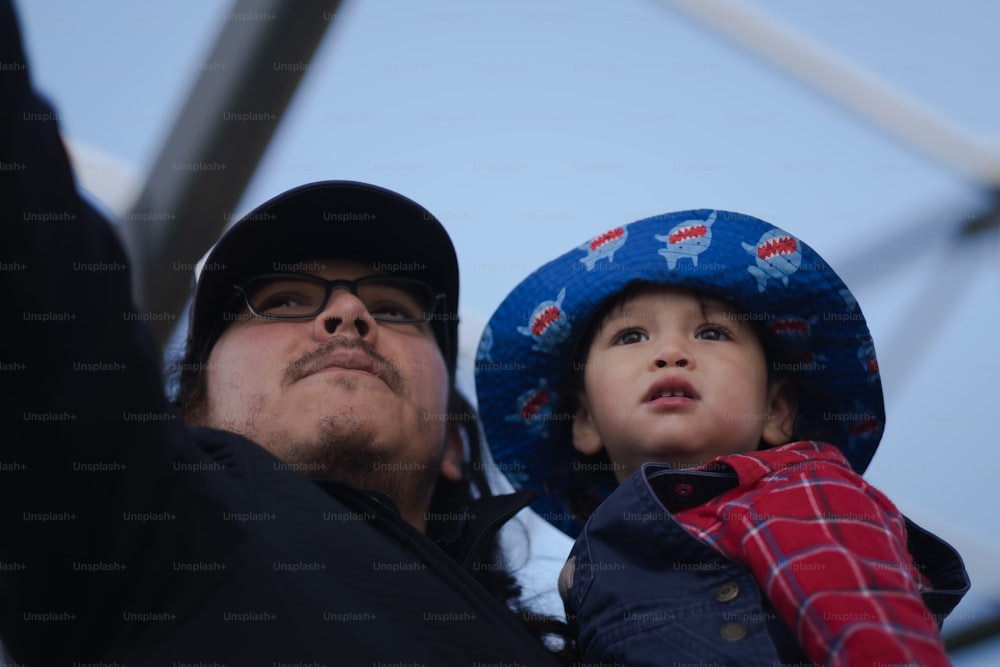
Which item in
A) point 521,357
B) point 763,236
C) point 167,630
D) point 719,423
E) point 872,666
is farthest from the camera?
point 521,357

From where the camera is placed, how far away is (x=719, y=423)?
68.9 inches

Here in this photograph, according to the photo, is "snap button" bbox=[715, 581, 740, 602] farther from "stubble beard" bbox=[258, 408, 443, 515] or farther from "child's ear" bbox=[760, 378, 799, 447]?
"stubble beard" bbox=[258, 408, 443, 515]

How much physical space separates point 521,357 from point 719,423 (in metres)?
0.47

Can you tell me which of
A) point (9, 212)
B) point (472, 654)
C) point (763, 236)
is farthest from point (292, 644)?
point (763, 236)

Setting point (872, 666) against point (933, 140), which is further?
point (933, 140)

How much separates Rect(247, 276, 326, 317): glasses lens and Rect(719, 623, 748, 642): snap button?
1.15 metres

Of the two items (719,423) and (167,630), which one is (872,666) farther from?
(167,630)

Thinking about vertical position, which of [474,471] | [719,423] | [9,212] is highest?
[9,212]

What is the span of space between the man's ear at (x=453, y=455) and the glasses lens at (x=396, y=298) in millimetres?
296

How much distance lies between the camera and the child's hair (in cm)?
191

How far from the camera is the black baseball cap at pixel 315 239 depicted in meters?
2.25

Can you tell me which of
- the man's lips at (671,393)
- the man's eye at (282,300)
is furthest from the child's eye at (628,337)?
the man's eye at (282,300)

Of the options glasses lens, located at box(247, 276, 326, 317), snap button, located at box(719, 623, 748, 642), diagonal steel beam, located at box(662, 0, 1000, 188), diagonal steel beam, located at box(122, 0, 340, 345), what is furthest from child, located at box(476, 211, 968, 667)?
diagonal steel beam, located at box(662, 0, 1000, 188)

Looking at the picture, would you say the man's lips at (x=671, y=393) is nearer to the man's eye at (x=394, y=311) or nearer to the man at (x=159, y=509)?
the man at (x=159, y=509)
